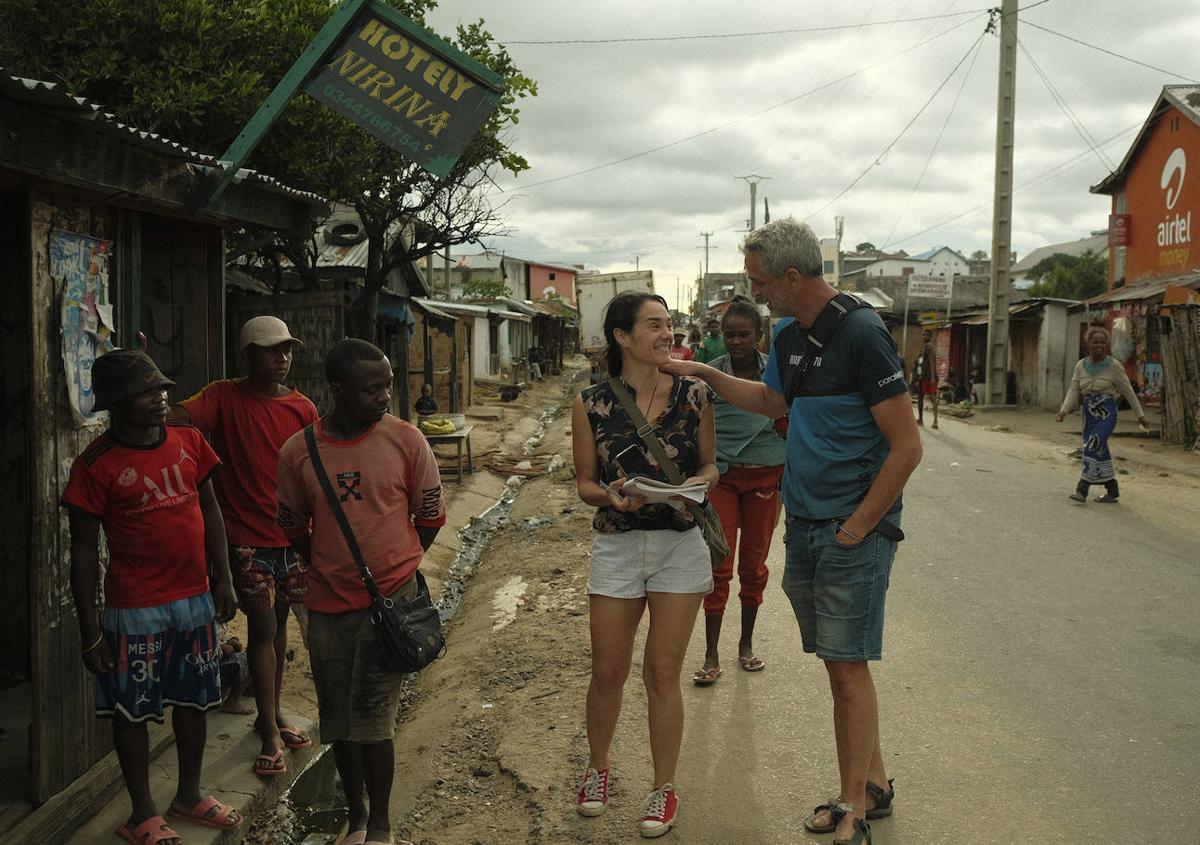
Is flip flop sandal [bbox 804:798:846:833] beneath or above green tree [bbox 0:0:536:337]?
beneath

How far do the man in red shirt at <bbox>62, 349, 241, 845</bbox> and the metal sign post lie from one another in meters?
1.81

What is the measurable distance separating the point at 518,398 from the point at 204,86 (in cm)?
2229

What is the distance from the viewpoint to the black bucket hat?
137 inches

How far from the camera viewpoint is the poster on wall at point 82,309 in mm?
3990

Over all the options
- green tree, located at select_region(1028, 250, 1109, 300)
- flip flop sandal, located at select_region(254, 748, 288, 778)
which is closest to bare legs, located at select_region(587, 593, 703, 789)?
flip flop sandal, located at select_region(254, 748, 288, 778)

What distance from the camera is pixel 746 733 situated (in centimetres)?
468

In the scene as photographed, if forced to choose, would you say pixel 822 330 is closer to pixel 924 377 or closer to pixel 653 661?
pixel 653 661

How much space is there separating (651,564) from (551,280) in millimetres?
89027

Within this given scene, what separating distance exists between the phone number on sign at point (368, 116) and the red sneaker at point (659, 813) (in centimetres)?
333

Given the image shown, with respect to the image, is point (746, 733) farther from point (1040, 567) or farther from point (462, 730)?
point (1040, 567)

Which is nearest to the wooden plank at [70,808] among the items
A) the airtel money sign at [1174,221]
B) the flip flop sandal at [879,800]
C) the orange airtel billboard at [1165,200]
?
the flip flop sandal at [879,800]

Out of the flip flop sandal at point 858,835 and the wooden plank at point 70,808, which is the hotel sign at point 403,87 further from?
the flip flop sandal at point 858,835

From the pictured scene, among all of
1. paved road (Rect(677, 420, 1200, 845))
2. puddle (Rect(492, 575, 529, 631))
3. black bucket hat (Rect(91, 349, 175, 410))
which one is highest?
black bucket hat (Rect(91, 349, 175, 410))

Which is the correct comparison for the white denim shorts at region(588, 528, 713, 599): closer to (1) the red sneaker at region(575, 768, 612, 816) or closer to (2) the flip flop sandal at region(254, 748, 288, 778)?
(1) the red sneaker at region(575, 768, 612, 816)
